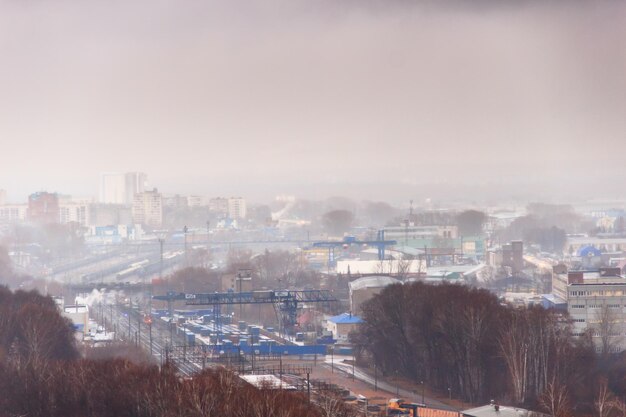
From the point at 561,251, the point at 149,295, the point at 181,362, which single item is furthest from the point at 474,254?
the point at 181,362

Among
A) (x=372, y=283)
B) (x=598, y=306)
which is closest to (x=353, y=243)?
(x=372, y=283)

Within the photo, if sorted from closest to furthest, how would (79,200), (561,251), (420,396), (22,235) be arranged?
1. (420,396)
2. (561,251)
3. (22,235)
4. (79,200)

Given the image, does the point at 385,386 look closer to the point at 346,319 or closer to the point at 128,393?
the point at 128,393

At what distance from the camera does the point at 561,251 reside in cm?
2308

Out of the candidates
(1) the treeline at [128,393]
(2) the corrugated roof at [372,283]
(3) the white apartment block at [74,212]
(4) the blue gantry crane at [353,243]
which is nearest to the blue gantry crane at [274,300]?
(2) the corrugated roof at [372,283]

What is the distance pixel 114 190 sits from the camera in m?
39.7

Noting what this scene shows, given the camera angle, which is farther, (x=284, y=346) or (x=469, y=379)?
(x=284, y=346)

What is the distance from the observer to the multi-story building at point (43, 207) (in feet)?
109

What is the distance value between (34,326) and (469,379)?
334 cm

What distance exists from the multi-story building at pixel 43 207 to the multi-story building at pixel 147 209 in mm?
2056

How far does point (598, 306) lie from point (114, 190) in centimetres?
2903

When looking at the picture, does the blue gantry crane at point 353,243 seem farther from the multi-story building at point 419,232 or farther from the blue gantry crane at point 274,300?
the blue gantry crane at point 274,300

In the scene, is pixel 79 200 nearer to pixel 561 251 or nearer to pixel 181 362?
pixel 561 251

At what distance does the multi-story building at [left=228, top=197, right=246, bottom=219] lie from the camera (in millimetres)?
35934
